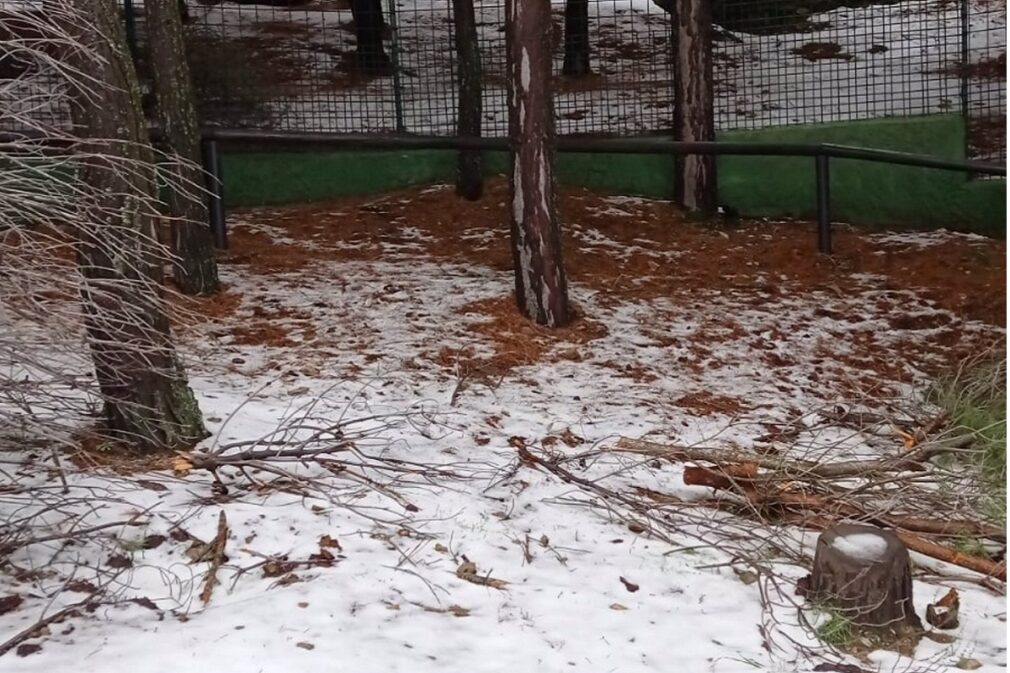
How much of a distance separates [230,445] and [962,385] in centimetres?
363

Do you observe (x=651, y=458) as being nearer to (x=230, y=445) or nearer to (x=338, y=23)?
(x=230, y=445)

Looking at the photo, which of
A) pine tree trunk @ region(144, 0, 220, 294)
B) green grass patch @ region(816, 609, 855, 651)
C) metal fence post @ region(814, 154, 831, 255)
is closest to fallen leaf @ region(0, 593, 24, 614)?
green grass patch @ region(816, 609, 855, 651)

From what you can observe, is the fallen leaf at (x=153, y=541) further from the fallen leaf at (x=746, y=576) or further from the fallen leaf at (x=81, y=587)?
the fallen leaf at (x=746, y=576)

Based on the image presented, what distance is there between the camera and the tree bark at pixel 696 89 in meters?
8.76

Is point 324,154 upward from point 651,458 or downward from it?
upward

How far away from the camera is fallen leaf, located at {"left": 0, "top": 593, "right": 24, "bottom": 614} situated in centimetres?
324

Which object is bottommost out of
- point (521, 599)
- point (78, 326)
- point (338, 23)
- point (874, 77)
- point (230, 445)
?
point (521, 599)

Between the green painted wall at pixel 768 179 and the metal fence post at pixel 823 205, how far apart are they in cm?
115

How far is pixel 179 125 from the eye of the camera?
20.7 ft

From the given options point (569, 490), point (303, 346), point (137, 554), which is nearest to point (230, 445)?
point (137, 554)

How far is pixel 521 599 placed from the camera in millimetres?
3451

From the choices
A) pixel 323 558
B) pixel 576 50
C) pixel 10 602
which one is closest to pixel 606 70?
pixel 576 50

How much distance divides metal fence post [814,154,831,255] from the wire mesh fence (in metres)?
1.82

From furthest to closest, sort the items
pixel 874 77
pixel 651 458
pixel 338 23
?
pixel 338 23
pixel 874 77
pixel 651 458
